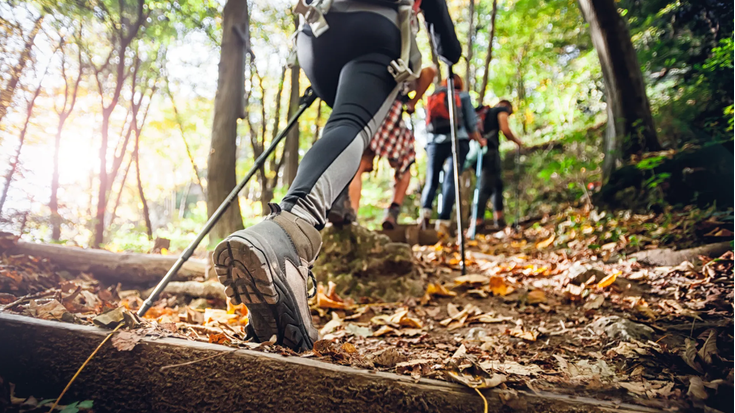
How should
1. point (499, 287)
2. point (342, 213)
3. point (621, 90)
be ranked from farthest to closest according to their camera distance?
point (621, 90)
point (342, 213)
point (499, 287)

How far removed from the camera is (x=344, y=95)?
4.75 feet

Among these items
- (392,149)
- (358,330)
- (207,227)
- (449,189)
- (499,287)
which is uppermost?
(392,149)

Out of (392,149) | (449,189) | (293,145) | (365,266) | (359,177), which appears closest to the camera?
(365,266)

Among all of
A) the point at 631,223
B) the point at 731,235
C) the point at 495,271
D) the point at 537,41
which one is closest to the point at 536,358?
the point at 495,271

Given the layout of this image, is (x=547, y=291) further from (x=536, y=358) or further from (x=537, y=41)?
(x=537, y=41)

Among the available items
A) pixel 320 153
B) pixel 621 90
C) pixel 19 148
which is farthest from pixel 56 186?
pixel 621 90

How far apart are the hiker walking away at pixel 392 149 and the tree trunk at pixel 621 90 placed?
8.62 ft

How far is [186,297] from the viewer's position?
227cm

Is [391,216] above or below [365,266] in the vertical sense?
above

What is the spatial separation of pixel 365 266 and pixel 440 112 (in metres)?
3.14

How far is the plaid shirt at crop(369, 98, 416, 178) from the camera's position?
303cm

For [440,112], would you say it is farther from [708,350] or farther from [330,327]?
[708,350]

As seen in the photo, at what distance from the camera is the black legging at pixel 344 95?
128 centimetres

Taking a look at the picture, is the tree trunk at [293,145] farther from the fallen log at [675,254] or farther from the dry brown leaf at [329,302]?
the fallen log at [675,254]
